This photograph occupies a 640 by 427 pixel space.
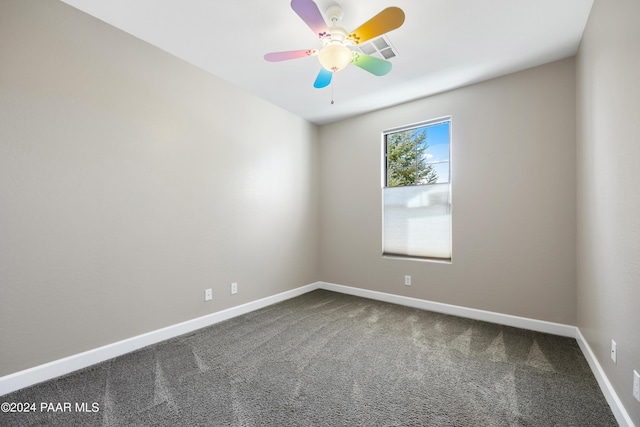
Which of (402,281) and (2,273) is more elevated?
(2,273)

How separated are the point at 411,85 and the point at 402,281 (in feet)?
8.13

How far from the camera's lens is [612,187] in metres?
1.64

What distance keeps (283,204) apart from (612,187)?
3219mm

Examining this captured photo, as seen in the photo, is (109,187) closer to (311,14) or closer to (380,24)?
(311,14)

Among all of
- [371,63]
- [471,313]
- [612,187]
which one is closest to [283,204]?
[371,63]

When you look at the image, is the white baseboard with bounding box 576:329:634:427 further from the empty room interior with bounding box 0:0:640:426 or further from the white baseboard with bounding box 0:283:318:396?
the white baseboard with bounding box 0:283:318:396

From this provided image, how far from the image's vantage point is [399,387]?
1.83 m

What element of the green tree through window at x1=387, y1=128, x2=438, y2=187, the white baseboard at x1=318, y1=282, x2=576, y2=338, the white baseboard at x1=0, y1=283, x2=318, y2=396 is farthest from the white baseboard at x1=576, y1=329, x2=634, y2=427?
A: the white baseboard at x1=0, y1=283, x2=318, y2=396

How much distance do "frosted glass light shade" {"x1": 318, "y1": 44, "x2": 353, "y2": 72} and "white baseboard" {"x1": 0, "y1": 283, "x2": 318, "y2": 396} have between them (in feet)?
8.98

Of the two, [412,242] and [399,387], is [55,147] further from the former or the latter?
[412,242]

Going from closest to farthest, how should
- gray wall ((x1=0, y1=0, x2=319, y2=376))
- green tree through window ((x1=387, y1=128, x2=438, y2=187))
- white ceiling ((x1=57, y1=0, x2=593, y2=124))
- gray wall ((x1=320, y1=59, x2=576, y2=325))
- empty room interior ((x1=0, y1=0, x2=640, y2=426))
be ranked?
1. empty room interior ((x1=0, y1=0, x2=640, y2=426))
2. gray wall ((x1=0, y1=0, x2=319, y2=376))
3. white ceiling ((x1=57, y1=0, x2=593, y2=124))
4. gray wall ((x1=320, y1=59, x2=576, y2=325))
5. green tree through window ((x1=387, y1=128, x2=438, y2=187))

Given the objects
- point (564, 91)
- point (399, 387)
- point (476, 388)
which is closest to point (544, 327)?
point (476, 388)

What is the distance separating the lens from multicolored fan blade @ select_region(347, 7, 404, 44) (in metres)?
1.56

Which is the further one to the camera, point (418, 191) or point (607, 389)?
point (418, 191)
